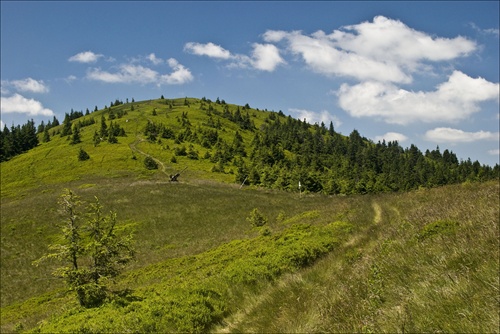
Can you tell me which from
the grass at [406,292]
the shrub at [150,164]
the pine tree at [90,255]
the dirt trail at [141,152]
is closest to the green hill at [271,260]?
the grass at [406,292]

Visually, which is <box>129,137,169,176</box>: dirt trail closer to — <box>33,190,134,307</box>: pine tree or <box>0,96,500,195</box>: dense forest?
<box>0,96,500,195</box>: dense forest

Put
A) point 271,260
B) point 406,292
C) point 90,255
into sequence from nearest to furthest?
point 406,292
point 271,260
point 90,255

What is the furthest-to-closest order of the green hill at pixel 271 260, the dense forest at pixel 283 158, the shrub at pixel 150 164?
the shrub at pixel 150 164
the dense forest at pixel 283 158
the green hill at pixel 271 260

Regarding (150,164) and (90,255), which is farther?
(150,164)

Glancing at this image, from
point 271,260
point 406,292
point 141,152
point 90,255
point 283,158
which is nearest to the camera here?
point 406,292

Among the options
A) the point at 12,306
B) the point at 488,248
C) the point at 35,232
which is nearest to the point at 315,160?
the point at 35,232

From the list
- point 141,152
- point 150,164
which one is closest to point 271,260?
point 150,164

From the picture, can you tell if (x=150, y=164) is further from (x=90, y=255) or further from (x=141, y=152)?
(x=90, y=255)

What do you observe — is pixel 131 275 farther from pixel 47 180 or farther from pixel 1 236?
pixel 47 180

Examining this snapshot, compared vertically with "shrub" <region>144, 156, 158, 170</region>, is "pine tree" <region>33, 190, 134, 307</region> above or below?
below

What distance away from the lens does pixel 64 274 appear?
1487 cm

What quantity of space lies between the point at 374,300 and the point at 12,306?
1170 inches

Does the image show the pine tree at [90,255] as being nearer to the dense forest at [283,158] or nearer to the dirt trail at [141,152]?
the dense forest at [283,158]

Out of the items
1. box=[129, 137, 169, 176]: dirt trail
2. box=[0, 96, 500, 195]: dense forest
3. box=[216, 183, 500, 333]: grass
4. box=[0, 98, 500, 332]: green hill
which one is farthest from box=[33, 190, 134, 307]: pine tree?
box=[129, 137, 169, 176]: dirt trail
